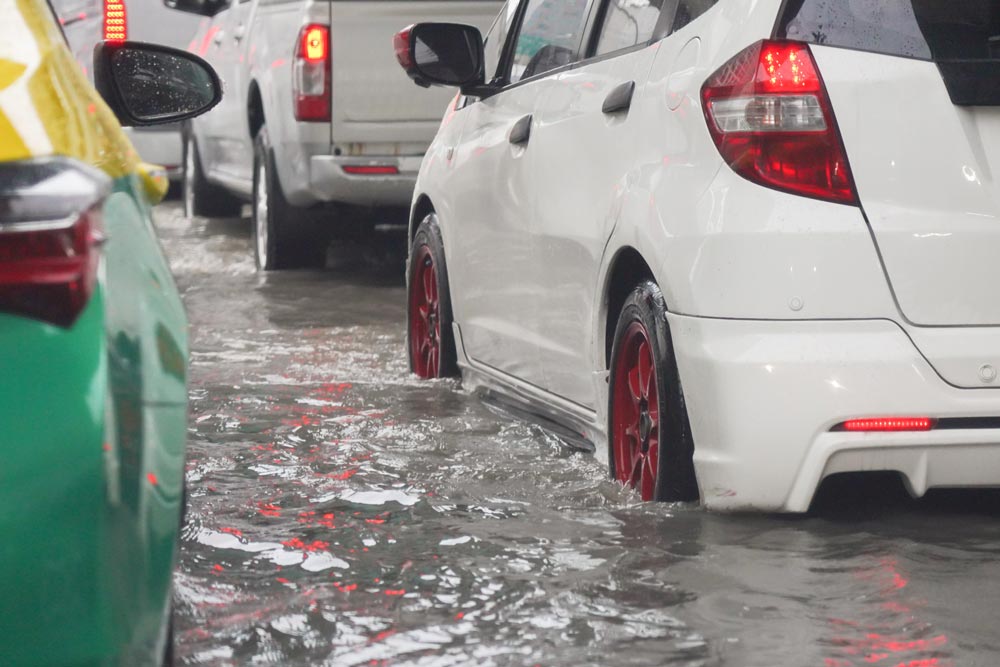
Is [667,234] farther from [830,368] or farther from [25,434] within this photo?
[25,434]

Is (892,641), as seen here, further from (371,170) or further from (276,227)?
(276,227)

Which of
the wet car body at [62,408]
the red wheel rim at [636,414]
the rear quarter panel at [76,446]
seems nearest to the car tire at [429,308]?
the red wheel rim at [636,414]

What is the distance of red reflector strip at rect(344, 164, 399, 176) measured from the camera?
1010 centimetres

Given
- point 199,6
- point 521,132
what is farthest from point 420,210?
point 199,6

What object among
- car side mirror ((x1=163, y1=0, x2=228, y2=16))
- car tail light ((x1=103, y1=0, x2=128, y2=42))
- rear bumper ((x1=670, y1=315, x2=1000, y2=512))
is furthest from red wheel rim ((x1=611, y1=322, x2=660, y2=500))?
car tail light ((x1=103, y1=0, x2=128, y2=42))

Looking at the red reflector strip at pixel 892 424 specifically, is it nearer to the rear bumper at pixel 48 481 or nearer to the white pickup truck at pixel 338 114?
the rear bumper at pixel 48 481

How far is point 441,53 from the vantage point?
19.6ft

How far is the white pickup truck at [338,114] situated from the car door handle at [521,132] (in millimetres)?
4399

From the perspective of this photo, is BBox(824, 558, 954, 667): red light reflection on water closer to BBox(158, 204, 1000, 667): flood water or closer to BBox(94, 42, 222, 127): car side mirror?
BBox(158, 204, 1000, 667): flood water

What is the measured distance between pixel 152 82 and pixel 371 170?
628 centimetres

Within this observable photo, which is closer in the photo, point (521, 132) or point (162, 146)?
point (521, 132)

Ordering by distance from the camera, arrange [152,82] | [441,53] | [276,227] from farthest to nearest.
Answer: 1. [276,227]
2. [441,53]
3. [152,82]

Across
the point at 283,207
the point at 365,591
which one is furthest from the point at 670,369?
the point at 283,207

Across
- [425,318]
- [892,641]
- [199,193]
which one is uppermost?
[892,641]
